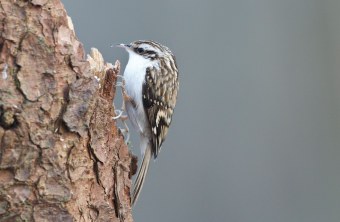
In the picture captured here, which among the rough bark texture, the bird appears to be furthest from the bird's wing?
the rough bark texture

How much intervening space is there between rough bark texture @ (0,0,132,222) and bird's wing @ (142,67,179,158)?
2.94 ft

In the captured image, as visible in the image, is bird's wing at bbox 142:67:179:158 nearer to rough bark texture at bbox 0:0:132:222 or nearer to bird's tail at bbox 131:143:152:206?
bird's tail at bbox 131:143:152:206

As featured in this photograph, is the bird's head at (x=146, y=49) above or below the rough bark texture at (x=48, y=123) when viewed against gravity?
above

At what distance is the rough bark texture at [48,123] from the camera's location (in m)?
1.64

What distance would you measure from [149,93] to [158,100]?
7cm

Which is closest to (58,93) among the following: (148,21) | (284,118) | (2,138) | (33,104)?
(33,104)

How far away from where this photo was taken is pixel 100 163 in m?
1.85

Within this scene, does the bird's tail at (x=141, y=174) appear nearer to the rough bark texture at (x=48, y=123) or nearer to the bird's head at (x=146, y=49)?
the bird's head at (x=146, y=49)

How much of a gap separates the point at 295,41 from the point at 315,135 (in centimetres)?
57

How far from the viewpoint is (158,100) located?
112 inches

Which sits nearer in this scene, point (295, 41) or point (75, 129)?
point (75, 129)

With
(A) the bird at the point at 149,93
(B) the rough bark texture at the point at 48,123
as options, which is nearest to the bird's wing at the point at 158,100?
(A) the bird at the point at 149,93

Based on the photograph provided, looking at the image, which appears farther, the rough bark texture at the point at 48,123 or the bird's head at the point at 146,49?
the bird's head at the point at 146,49

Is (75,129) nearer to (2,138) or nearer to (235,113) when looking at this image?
(2,138)
